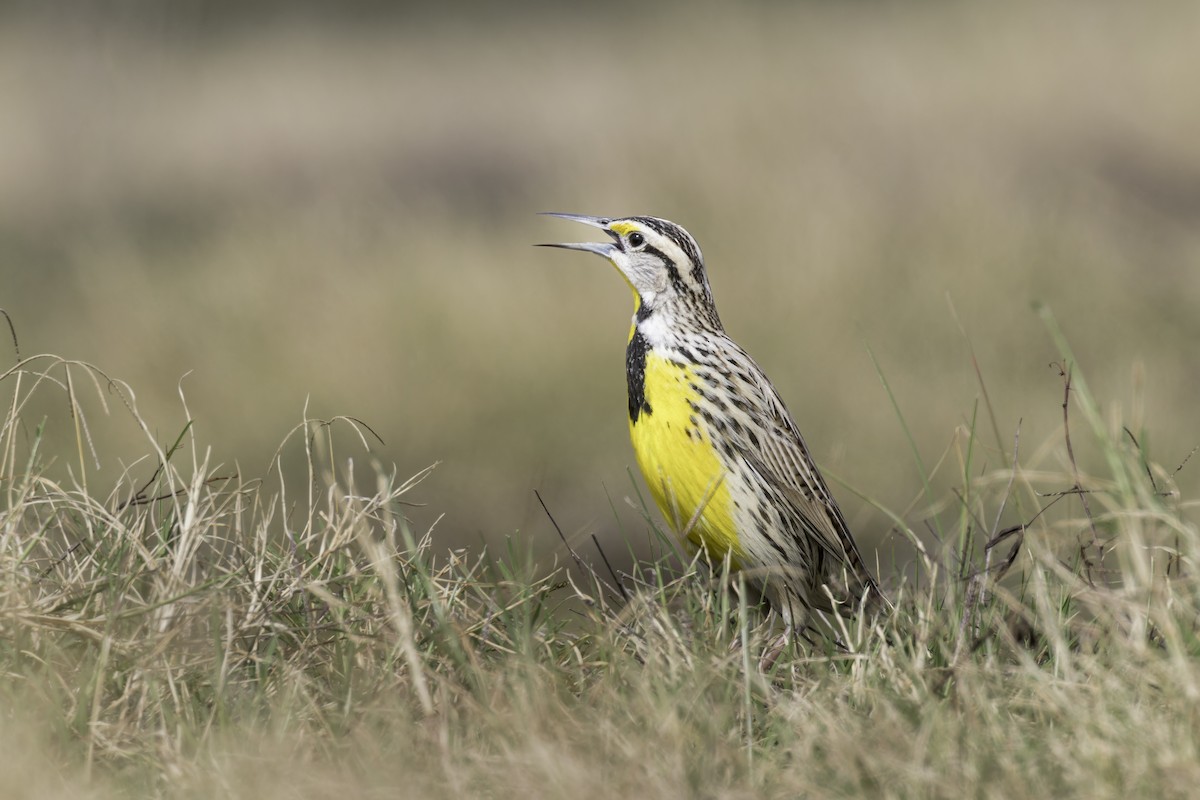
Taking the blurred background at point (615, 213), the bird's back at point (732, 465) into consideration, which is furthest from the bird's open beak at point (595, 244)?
the blurred background at point (615, 213)

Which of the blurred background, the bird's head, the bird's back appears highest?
the bird's head

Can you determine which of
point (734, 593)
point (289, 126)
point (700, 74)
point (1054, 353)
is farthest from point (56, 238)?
point (734, 593)

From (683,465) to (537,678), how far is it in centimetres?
108

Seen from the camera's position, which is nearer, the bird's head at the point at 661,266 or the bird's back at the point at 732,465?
the bird's back at the point at 732,465

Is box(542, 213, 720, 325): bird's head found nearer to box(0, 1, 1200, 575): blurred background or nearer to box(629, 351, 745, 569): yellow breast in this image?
box(629, 351, 745, 569): yellow breast

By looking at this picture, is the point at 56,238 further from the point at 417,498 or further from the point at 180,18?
the point at 180,18

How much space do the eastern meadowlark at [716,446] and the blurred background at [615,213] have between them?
1165 mm

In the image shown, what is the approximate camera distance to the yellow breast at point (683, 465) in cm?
323

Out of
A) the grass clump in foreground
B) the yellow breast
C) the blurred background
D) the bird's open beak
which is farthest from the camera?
the blurred background

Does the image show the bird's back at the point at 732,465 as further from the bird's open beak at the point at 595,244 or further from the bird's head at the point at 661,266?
the bird's open beak at the point at 595,244


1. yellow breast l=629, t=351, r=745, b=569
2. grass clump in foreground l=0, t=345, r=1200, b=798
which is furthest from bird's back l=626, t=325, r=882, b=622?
grass clump in foreground l=0, t=345, r=1200, b=798

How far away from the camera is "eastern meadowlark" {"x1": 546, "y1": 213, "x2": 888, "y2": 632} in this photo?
3.24 meters

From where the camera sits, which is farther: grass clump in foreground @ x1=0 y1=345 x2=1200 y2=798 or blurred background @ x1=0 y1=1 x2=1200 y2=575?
blurred background @ x1=0 y1=1 x2=1200 y2=575

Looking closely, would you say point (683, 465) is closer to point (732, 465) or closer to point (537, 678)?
point (732, 465)
